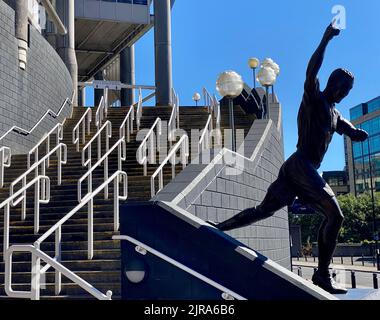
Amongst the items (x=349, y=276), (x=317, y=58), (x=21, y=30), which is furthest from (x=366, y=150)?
(x=317, y=58)

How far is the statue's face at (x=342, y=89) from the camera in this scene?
6.09 m

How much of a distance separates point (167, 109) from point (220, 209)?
36.3ft

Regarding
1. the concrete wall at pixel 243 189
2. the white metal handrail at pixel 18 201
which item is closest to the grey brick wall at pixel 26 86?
the white metal handrail at pixel 18 201

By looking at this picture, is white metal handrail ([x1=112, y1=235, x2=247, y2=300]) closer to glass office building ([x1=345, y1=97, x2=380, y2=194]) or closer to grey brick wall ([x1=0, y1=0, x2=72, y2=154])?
grey brick wall ([x1=0, y1=0, x2=72, y2=154])

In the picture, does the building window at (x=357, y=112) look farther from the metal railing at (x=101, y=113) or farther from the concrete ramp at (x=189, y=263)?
the concrete ramp at (x=189, y=263)

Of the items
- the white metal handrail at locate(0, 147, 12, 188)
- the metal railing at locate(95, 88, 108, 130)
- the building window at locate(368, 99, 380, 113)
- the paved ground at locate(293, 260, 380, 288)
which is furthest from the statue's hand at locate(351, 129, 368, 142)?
the building window at locate(368, 99, 380, 113)

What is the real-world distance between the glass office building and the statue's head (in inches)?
2172

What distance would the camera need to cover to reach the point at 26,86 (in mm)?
15305

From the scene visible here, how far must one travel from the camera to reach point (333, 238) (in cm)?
594

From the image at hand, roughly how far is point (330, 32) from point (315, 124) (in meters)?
1.02

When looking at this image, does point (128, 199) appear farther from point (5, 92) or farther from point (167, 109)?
point (167, 109)

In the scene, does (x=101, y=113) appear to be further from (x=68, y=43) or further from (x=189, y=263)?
(x=189, y=263)

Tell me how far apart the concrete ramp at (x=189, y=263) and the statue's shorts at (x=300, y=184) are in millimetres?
957
